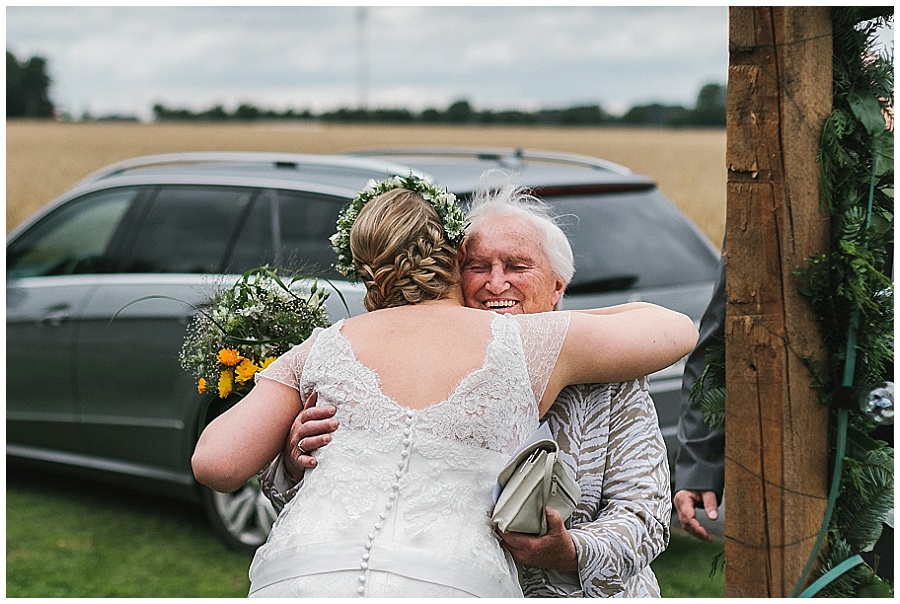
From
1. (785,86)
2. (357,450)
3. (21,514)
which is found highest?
(785,86)

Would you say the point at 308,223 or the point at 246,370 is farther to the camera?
the point at 308,223

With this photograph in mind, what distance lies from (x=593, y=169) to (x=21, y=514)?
3.52 meters

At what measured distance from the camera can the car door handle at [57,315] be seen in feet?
17.1

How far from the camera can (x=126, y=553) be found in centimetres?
495

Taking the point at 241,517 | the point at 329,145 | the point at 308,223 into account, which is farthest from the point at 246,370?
the point at 329,145

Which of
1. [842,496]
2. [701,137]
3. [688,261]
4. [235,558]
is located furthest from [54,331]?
[701,137]

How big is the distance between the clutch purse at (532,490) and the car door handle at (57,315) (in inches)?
148

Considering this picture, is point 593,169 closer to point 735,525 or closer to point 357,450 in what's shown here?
point 735,525

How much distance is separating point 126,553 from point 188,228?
1607 mm

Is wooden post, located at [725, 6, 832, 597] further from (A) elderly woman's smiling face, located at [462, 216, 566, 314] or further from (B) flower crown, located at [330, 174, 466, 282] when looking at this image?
(B) flower crown, located at [330, 174, 466, 282]

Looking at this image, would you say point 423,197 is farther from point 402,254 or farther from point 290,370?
point 290,370

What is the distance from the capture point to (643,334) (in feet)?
7.18

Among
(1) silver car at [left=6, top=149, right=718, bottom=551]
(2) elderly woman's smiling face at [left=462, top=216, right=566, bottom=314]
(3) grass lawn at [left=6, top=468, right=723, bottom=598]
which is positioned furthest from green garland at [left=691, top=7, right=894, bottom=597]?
(3) grass lawn at [left=6, top=468, right=723, bottom=598]

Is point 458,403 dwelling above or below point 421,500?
above
